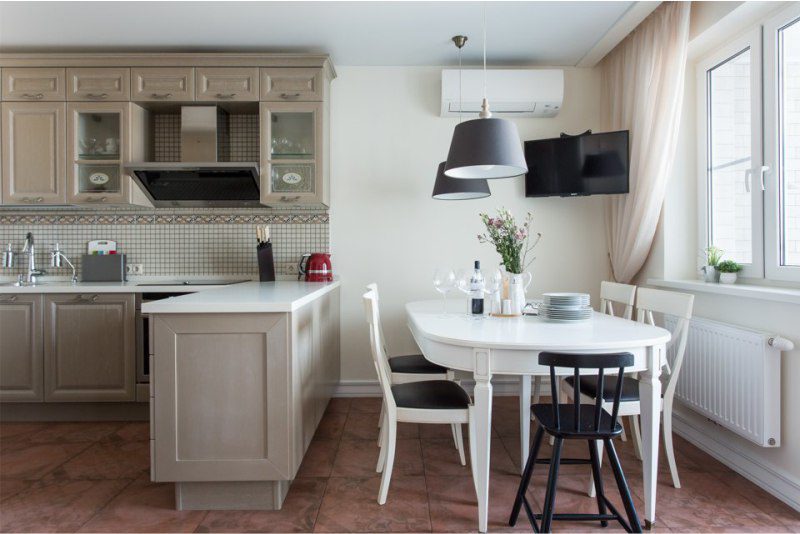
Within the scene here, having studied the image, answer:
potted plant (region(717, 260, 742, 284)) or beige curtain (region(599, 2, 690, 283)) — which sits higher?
beige curtain (region(599, 2, 690, 283))

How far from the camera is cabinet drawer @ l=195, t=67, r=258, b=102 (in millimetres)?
3207

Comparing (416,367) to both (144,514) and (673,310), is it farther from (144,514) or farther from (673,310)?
(144,514)

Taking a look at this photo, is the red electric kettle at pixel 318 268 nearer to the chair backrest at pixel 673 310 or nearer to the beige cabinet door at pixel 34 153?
the beige cabinet door at pixel 34 153

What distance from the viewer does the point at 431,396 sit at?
2.04 metres

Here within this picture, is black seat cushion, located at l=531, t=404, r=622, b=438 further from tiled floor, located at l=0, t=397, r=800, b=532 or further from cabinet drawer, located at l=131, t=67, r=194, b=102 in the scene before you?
cabinet drawer, located at l=131, t=67, r=194, b=102

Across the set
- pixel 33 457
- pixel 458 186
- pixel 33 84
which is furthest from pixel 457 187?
pixel 33 84

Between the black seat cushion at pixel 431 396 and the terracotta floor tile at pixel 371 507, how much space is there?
1.43 feet

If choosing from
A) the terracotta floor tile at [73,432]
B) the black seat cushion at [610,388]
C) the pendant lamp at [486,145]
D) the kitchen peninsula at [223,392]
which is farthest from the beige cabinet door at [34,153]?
the black seat cushion at [610,388]

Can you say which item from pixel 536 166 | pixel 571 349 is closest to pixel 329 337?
pixel 571 349

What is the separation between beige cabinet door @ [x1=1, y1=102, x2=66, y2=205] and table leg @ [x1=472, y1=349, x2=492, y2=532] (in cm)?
318

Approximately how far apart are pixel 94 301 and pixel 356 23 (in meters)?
2.48

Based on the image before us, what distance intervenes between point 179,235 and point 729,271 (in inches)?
145

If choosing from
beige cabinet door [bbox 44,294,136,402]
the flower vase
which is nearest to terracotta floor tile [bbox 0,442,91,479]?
beige cabinet door [bbox 44,294,136,402]

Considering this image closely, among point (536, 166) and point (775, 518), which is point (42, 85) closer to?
point (536, 166)
